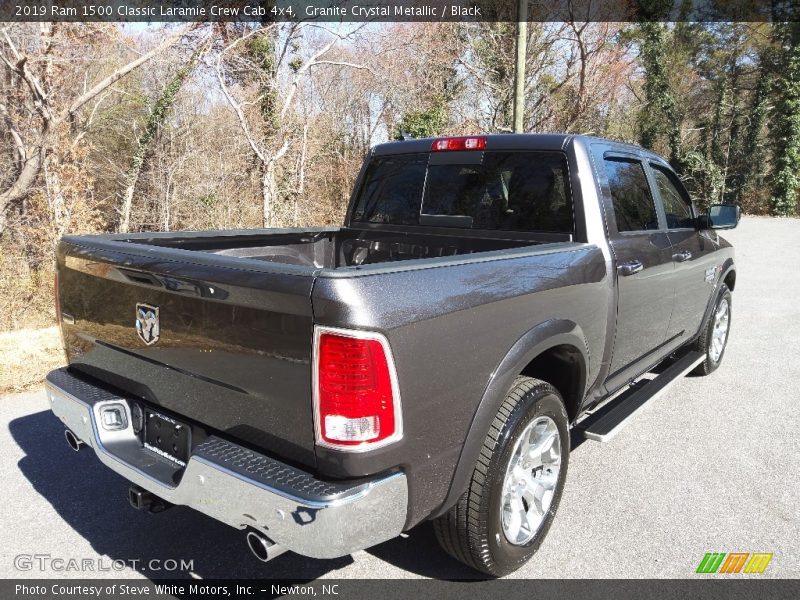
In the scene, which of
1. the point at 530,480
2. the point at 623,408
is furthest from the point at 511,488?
the point at 623,408

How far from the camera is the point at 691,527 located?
3066 millimetres

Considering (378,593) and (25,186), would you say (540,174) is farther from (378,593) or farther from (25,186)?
(25,186)

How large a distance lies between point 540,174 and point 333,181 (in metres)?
14.3

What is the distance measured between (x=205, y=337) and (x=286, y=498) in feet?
2.26

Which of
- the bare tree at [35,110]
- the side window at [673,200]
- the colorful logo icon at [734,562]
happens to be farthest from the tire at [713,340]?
the bare tree at [35,110]

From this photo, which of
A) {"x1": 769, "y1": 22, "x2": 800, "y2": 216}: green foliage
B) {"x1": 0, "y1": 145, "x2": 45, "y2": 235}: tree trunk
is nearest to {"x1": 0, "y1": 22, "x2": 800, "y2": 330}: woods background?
{"x1": 0, "y1": 145, "x2": 45, "y2": 235}: tree trunk

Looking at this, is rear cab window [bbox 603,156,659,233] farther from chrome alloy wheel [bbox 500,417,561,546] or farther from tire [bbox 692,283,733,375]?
tire [bbox 692,283,733,375]

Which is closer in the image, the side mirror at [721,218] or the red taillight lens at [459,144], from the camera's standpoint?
the red taillight lens at [459,144]

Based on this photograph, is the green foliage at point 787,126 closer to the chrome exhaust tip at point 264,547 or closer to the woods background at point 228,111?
the woods background at point 228,111

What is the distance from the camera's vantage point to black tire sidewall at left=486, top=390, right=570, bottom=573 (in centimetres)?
244

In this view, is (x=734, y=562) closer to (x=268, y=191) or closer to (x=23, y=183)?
(x=23, y=183)

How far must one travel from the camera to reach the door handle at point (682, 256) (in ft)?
13.5

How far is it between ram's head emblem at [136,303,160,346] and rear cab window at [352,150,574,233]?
195cm

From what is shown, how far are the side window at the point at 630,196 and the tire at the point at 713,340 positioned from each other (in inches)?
67.9
